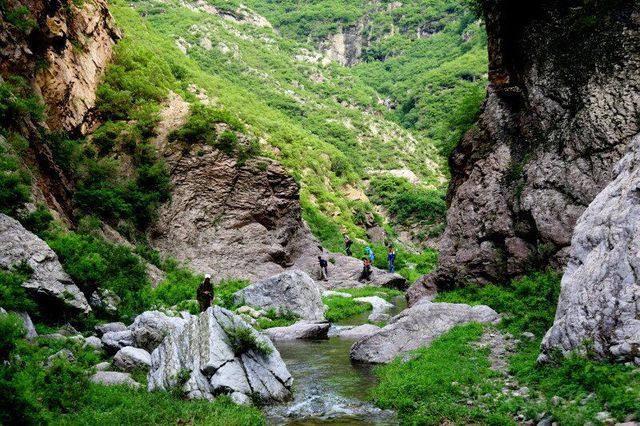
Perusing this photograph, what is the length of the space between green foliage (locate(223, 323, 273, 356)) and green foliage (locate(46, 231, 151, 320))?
8.96 meters

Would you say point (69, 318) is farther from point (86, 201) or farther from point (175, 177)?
point (175, 177)

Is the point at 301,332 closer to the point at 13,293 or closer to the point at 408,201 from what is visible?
the point at 13,293

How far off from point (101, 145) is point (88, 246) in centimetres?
1702

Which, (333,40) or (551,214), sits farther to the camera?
(333,40)

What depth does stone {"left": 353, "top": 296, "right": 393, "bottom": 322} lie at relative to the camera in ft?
83.7

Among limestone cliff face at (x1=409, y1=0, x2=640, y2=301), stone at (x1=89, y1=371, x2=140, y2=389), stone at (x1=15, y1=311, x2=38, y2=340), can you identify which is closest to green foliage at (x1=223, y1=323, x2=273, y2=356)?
stone at (x1=89, y1=371, x2=140, y2=389)

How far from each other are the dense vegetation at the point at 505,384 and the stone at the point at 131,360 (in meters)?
6.72

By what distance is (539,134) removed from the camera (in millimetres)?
20938

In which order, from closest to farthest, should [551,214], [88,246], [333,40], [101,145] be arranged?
[551,214]
[88,246]
[101,145]
[333,40]

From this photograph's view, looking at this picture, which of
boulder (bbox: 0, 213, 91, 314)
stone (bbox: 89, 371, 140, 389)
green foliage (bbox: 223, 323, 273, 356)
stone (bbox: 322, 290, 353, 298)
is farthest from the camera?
stone (bbox: 322, 290, 353, 298)

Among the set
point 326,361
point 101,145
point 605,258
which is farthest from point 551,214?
point 101,145

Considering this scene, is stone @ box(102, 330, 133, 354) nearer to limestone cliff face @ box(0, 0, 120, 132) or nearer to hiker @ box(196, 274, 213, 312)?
hiker @ box(196, 274, 213, 312)

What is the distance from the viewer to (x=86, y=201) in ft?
94.0

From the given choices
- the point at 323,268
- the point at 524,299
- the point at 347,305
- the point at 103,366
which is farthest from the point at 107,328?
the point at 323,268
